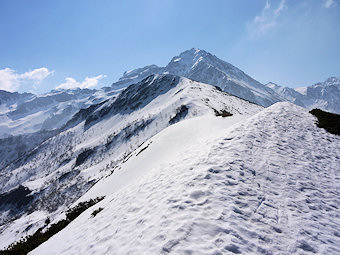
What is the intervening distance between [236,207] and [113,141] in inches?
5275

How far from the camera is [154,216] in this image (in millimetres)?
7516

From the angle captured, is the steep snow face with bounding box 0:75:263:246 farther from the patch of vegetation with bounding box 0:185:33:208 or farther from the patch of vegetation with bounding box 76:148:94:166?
the patch of vegetation with bounding box 0:185:33:208

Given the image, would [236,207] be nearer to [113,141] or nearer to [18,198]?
[113,141]

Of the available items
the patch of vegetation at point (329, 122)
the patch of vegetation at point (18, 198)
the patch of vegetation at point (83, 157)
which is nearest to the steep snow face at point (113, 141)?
the patch of vegetation at point (83, 157)

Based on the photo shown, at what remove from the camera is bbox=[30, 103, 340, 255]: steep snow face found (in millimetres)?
5855

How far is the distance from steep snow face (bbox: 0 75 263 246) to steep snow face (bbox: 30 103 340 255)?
43.5m

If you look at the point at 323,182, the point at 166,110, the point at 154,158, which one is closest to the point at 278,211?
→ the point at 323,182

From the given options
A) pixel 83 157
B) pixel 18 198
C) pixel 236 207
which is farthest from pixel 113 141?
pixel 236 207

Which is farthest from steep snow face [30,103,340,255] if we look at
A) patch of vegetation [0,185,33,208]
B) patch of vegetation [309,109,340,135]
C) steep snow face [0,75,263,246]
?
patch of vegetation [0,185,33,208]

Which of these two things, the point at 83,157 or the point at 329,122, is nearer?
the point at 329,122

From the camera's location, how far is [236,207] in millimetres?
7066

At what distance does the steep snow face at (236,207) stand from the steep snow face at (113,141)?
4347 cm

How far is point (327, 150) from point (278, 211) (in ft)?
29.3

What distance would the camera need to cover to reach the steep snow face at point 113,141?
86.9 metres
